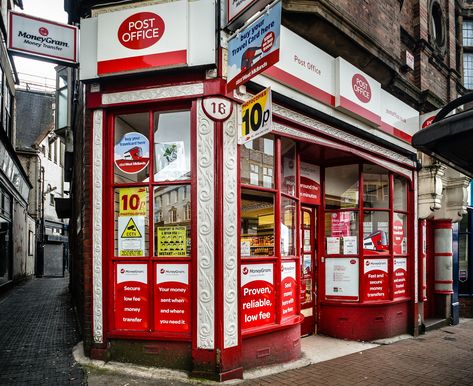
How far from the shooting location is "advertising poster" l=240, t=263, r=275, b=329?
5590 mm

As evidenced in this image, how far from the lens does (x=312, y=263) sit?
26.9 ft

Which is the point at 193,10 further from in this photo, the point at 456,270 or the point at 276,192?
the point at 456,270

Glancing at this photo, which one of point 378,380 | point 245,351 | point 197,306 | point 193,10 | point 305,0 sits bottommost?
point 378,380

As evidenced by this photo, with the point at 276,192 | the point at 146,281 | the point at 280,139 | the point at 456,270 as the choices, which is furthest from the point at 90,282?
the point at 456,270

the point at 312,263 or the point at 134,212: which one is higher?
the point at 134,212

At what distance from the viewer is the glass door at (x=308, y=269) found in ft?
26.0

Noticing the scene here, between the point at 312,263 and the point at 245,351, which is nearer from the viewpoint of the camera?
the point at 245,351

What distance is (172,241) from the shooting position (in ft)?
18.2

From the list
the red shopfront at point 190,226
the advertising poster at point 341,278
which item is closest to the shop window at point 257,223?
the red shopfront at point 190,226

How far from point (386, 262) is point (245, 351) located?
406 centimetres

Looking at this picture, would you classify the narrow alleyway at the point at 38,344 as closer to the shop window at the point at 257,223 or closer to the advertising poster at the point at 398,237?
the shop window at the point at 257,223

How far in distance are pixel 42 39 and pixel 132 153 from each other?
225 centimetres

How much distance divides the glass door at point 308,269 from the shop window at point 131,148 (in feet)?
11.1

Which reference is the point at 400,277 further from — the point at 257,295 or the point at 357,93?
the point at 257,295
